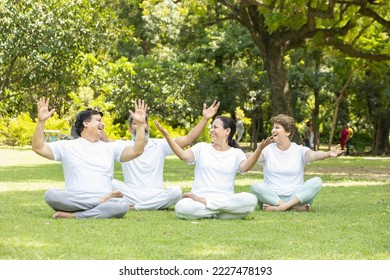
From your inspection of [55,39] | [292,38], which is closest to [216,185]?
[292,38]

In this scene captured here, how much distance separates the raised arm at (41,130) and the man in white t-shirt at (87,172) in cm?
2

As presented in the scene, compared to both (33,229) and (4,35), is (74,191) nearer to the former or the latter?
(33,229)

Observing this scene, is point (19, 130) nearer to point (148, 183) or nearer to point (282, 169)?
point (148, 183)

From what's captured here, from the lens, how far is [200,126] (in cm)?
1102

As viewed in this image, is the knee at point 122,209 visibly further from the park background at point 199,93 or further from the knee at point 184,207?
the knee at point 184,207

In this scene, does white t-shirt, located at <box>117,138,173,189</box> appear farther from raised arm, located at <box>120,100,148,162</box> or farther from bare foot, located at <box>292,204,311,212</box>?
bare foot, located at <box>292,204,311,212</box>

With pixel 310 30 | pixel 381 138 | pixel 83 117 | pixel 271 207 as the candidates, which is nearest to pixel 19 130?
pixel 381 138

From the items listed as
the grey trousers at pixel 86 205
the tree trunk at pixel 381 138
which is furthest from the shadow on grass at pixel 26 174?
the tree trunk at pixel 381 138

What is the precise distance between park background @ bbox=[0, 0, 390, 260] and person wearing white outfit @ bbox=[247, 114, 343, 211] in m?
0.56

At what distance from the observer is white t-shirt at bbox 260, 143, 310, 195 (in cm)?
1230

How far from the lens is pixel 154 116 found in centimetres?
4675

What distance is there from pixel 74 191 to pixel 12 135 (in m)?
38.6

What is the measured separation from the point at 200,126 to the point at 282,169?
5.96 ft

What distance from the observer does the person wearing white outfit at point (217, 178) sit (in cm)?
1070
